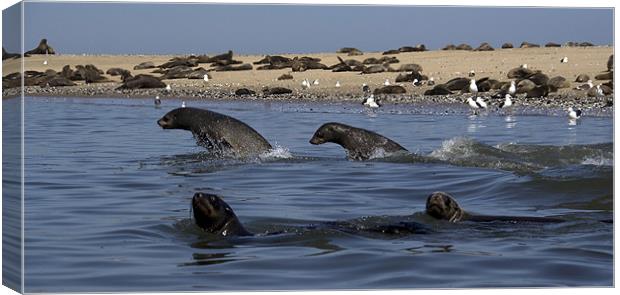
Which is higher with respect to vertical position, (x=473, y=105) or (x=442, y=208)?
(x=473, y=105)

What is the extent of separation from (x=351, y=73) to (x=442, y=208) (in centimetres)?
400

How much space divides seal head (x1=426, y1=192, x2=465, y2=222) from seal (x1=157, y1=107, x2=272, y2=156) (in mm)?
4126

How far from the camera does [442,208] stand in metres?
8.85

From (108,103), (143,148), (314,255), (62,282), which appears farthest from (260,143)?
(62,282)

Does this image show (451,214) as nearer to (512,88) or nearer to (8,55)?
(8,55)

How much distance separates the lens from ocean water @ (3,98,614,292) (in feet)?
23.3

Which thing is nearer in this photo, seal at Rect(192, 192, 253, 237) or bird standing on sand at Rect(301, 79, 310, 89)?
seal at Rect(192, 192, 253, 237)

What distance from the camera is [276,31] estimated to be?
7.43 meters

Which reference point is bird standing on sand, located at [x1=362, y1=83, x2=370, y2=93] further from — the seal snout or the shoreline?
the seal snout

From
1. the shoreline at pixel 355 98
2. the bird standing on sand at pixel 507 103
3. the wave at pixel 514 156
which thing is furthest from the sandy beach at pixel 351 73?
the wave at pixel 514 156

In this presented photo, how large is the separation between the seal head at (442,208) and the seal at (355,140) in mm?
3613

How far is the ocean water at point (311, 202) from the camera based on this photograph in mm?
7102

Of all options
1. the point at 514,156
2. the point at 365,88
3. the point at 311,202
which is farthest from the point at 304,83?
the point at 365,88

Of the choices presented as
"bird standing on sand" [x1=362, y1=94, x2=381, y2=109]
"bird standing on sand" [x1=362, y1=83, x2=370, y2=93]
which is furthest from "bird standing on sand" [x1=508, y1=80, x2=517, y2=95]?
"bird standing on sand" [x1=362, y1=83, x2=370, y2=93]
